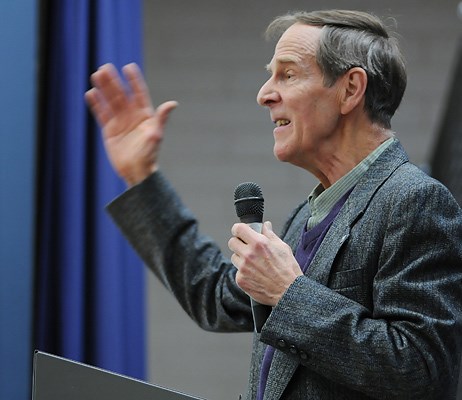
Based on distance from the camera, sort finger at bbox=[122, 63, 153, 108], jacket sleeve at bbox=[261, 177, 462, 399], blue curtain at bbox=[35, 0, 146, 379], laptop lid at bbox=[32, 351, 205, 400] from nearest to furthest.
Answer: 1. laptop lid at bbox=[32, 351, 205, 400]
2. jacket sleeve at bbox=[261, 177, 462, 399]
3. finger at bbox=[122, 63, 153, 108]
4. blue curtain at bbox=[35, 0, 146, 379]

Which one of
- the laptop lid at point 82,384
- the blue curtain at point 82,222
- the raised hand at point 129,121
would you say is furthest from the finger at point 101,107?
the blue curtain at point 82,222

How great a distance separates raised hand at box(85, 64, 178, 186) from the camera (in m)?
1.60

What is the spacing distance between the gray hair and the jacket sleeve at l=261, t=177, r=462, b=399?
0.25m

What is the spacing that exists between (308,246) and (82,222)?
1.01 m

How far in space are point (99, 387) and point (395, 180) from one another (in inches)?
22.0

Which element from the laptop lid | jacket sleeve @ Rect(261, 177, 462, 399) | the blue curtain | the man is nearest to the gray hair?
the man

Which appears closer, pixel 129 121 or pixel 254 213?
pixel 254 213

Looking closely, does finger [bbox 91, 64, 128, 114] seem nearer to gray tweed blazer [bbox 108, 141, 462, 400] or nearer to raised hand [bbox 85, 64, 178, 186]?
raised hand [bbox 85, 64, 178, 186]

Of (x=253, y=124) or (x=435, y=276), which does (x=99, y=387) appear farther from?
(x=253, y=124)

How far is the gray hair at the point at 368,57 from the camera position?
1.63m

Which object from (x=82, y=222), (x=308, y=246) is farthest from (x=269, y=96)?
(x=82, y=222)

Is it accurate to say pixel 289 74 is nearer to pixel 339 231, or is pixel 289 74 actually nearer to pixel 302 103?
pixel 302 103

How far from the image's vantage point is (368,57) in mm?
1635

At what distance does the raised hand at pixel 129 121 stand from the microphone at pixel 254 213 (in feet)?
0.58
